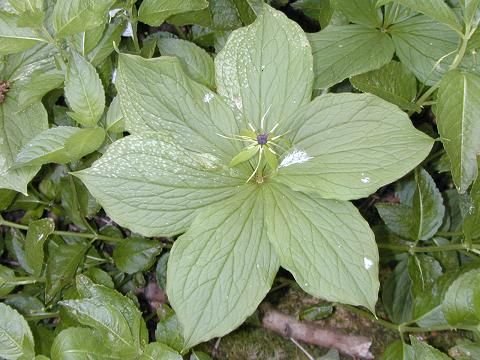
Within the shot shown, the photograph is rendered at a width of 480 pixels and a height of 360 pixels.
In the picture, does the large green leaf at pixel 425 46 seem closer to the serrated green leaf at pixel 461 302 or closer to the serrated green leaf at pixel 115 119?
the serrated green leaf at pixel 461 302

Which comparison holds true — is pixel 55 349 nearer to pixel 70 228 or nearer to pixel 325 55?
pixel 70 228

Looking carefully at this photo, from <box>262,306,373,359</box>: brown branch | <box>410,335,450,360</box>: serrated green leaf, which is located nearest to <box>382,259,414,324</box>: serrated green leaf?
<box>262,306,373,359</box>: brown branch

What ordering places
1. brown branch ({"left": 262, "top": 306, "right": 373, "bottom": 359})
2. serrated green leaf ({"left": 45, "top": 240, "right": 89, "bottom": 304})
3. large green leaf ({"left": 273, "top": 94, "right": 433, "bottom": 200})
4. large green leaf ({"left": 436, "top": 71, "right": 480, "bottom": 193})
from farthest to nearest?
brown branch ({"left": 262, "top": 306, "right": 373, "bottom": 359})
serrated green leaf ({"left": 45, "top": 240, "right": 89, "bottom": 304})
large green leaf ({"left": 436, "top": 71, "right": 480, "bottom": 193})
large green leaf ({"left": 273, "top": 94, "right": 433, "bottom": 200})

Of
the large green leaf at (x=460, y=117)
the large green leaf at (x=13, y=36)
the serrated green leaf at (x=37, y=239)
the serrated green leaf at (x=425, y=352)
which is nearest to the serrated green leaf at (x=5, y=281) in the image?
the serrated green leaf at (x=37, y=239)

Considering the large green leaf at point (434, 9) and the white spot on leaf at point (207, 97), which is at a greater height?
the large green leaf at point (434, 9)

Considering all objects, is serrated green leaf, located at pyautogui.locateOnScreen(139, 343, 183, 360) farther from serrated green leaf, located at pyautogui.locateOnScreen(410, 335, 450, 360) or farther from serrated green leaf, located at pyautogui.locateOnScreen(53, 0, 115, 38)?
serrated green leaf, located at pyautogui.locateOnScreen(53, 0, 115, 38)
